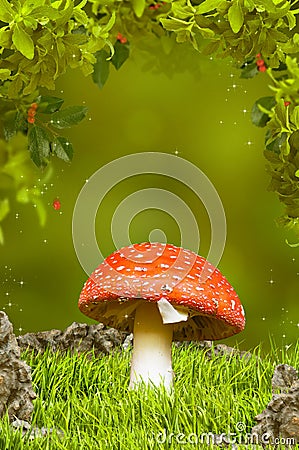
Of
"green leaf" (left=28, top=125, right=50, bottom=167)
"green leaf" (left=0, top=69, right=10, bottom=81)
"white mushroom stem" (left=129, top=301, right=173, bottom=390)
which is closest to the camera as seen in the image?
"green leaf" (left=0, top=69, right=10, bottom=81)

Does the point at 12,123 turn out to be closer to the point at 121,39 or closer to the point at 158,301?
the point at 121,39

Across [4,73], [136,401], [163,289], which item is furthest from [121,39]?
[136,401]

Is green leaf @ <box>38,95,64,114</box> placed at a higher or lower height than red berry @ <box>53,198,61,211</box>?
higher

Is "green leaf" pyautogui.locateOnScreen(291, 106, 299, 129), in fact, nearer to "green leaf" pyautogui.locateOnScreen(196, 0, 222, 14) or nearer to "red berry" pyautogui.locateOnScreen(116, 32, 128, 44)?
"green leaf" pyautogui.locateOnScreen(196, 0, 222, 14)

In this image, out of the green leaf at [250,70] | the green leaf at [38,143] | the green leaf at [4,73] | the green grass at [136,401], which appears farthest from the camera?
the green leaf at [250,70]

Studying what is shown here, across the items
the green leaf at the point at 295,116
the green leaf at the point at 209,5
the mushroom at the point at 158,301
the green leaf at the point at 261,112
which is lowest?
the mushroom at the point at 158,301

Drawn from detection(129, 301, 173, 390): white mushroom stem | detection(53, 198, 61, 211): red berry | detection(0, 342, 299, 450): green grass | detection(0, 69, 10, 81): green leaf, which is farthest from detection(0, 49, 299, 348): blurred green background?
detection(0, 69, 10, 81): green leaf

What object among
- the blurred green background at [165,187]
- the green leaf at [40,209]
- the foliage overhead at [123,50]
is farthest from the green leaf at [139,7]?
the green leaf at [40,209]

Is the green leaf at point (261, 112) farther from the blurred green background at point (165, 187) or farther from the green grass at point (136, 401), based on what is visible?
the green grass at point (136, 401)
